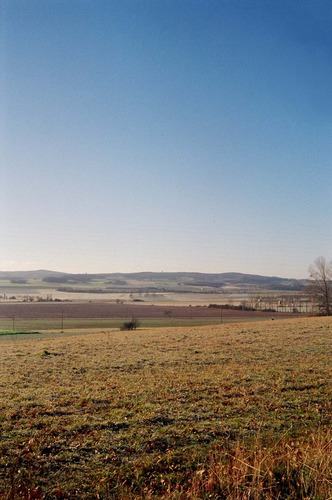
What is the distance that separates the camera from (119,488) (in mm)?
7555

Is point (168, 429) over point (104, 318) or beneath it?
over

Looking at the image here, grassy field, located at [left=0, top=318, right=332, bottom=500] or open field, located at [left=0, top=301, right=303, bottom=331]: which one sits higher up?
grassy field, located at [left=0, top=318, right=332, bottom=500]

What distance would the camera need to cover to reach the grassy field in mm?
7707

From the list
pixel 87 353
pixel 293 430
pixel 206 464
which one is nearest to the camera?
pixel 206 464

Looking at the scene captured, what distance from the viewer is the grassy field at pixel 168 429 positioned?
25.3 feet

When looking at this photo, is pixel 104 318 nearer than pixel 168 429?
No

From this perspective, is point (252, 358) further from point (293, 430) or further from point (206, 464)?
point (206, 464)

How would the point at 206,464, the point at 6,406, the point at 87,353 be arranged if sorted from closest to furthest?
1. the point at 206,464
2. the point at 6,406
3. the point at 87,353

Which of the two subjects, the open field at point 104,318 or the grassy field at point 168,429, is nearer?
the grassy field at point 168,429

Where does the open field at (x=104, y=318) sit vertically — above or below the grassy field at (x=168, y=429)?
below

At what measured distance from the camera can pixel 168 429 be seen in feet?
33.4

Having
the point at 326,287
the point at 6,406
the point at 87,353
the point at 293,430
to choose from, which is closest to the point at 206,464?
the point at 293,430

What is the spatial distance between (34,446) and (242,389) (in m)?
6.85

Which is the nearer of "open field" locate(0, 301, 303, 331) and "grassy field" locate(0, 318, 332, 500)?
"grassy field" locate(0, 318, 332, 500)
